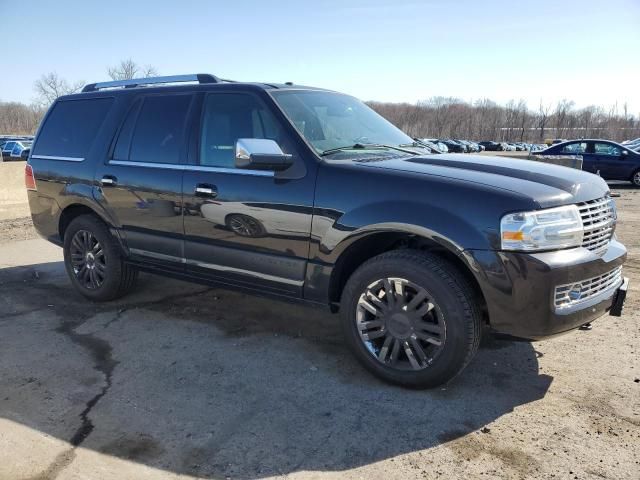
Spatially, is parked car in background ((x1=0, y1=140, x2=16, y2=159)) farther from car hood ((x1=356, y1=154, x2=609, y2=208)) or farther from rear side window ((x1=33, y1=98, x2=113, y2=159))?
car hood ((x1=356, y1=154, x2=609, y2=208))

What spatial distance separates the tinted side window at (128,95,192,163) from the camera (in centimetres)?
434

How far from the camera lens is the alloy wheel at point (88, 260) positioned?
5051 mm

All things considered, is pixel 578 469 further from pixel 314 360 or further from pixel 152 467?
pixel 152 467

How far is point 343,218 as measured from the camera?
11.2 feet

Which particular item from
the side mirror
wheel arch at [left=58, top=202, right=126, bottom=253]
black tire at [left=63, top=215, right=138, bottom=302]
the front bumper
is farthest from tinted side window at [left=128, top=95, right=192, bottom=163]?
the front bumper

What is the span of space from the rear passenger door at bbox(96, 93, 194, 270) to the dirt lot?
0.74 metres

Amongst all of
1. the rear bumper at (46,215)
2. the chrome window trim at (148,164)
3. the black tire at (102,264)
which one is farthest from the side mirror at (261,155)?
the rear bumper at (46,215)

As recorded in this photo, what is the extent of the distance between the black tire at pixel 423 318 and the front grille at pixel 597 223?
0.76m

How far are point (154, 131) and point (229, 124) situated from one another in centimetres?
84

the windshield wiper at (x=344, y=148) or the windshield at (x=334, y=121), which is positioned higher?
the windshield at (x=334, y=121)

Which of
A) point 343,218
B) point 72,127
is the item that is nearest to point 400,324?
point 343,218

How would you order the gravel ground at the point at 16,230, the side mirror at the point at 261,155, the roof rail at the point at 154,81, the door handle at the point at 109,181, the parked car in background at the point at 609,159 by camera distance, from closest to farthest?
the side mirror at the point at 261,155 → the roof rail at the point at 154,81 → the door handle at the point at 109,181 → the gravel ground at the point at 16,230 → the parked car in background at the point at 609,159

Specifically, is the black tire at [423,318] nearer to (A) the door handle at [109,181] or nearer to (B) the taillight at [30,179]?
(A) the door handle at [109,181]

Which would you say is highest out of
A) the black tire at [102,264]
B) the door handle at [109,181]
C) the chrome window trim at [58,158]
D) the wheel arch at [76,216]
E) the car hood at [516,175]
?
the car hood at [516,175]
